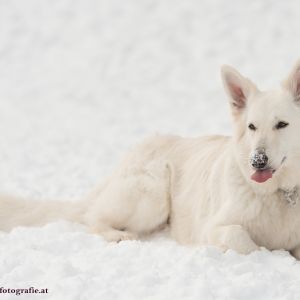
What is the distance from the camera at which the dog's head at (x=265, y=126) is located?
4.50 meters

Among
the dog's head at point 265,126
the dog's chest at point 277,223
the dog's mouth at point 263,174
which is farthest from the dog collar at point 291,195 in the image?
the dog's mouth at point 263,174

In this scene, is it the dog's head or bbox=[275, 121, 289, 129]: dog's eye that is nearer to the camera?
the dog's head

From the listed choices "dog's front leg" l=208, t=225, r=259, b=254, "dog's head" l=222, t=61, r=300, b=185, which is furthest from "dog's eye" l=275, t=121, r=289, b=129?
"dog's front leg" l=208, t=225, r=259, b=254

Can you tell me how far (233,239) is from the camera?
4.63 m

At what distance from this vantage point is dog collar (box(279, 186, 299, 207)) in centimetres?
478

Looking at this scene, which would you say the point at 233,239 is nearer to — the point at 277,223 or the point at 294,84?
the point at 277,223

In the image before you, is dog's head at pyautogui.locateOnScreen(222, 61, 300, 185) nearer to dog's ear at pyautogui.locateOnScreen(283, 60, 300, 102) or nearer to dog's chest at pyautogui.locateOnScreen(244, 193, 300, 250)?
dog's ear at pyautogui.locateOnScreen(283, 60, 300, 102)

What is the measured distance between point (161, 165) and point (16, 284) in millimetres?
2292

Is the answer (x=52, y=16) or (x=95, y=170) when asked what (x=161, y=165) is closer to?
(x=95, y=170)

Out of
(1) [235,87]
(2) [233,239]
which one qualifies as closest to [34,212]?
(2) [233,239]

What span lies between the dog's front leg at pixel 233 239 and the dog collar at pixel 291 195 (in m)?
0.39

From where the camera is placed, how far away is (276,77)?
1112 cm

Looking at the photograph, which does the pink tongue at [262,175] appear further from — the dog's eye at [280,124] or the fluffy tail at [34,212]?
the fluffy tail at [34,212]

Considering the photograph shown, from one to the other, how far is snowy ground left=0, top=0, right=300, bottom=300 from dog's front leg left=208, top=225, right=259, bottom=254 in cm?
11
